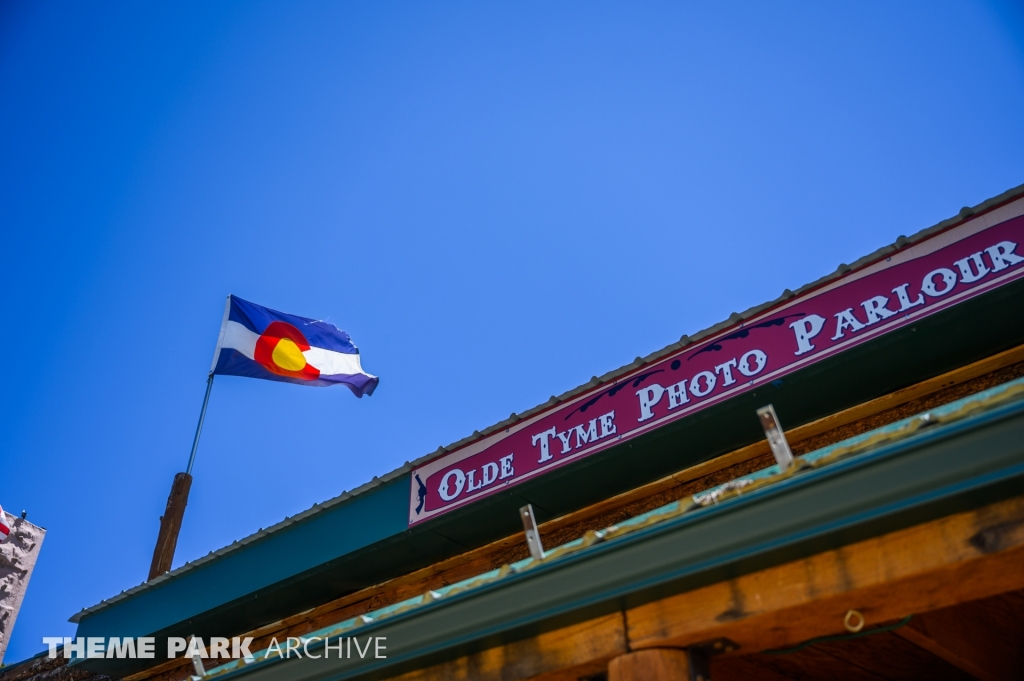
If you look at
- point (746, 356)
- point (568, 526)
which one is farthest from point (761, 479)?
point (568, 526)

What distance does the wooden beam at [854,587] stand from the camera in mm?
2389

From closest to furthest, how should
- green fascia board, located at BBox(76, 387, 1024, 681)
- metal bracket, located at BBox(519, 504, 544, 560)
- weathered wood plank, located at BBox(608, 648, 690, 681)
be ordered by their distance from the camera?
green fascia board, located at BBox(76, 387, 1024, 681)
weathered wood plank, located at BBox(608, 648, 690, 681)
metal bracket, located at BBox(519, 504, 544, 560)

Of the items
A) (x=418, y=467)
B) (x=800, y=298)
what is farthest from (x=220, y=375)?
(x=800, y=298)

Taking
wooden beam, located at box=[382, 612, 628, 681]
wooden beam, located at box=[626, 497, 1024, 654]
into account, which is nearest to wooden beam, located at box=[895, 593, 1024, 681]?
wooden beam, located at box=[626, 497, 1024, 654]

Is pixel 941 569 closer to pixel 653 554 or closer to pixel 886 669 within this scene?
pixel 653 554

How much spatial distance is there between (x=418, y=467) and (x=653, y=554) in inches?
154

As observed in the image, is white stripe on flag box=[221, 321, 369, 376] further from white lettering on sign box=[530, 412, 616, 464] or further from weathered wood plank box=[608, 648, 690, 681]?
weathered wood plank box=[608, 648, 690, 681]

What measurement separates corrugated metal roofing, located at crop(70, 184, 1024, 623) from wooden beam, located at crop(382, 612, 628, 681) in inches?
110

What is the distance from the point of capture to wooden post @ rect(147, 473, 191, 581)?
10.7 meters

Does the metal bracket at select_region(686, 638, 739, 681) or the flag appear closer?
the metal bracket at select_region(686, 638, 739, 681)

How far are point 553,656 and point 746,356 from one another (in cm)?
271

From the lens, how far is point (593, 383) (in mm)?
5754

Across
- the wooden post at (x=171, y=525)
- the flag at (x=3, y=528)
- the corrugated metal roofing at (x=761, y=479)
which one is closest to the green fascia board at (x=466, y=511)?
the corrugated metal roofing at (x=761, y=479)

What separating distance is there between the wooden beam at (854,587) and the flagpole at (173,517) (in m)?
9.57
